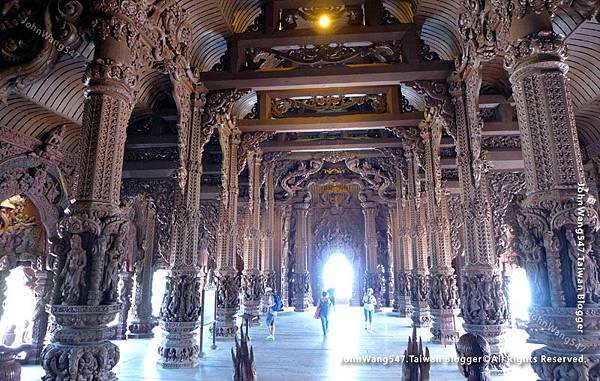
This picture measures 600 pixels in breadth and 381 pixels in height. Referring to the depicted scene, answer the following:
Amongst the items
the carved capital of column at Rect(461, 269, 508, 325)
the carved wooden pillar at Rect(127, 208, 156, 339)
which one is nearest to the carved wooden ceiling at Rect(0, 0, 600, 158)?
the carved capital of column at Rect(461, 269, 508, 325)

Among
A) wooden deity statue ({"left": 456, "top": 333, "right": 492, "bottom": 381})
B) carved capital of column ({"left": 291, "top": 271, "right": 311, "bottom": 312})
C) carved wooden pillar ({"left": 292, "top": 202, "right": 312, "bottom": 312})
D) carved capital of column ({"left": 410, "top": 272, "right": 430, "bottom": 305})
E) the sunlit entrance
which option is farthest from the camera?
the sunlit entrance

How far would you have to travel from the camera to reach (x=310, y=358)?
284 inches

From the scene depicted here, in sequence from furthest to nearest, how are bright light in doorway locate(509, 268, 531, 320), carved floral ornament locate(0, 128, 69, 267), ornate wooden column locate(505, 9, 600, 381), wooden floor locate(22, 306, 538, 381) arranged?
1. bright light in doorway locate(509, 268, 531, 320)
2. carved floral ornament locate(0, 128, 69, 267)
3. wooden floor locate(22, 306, 538, 381)
4. ornate wooden column locate(505, 9, 600, 381)

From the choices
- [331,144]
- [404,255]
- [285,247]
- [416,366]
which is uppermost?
[331,144]

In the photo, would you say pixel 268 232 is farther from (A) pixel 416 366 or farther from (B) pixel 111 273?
(A) pixel 416 366


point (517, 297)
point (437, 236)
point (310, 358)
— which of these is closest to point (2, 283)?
point (310, 358)

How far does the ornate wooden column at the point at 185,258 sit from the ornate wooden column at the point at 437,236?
537cm

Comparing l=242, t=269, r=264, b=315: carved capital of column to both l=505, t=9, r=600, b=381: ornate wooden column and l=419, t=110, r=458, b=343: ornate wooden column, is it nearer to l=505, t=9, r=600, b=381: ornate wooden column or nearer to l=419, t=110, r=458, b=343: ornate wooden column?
l=419, t=110, r=458, b=343: ornate wooden column

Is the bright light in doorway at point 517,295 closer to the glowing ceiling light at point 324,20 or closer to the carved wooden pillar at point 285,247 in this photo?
the carved wooden pillar at point 285,247

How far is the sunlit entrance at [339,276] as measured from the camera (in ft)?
71.7

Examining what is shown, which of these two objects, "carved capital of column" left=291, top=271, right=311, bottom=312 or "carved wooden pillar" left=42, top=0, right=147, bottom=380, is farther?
"carved capital of column" left=291, top=271, right=311, bottom=312

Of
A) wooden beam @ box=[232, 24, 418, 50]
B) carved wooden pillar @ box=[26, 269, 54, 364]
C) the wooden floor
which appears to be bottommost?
the wooden floor

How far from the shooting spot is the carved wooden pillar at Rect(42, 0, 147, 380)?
3.53 metres

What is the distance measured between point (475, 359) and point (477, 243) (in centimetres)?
483
